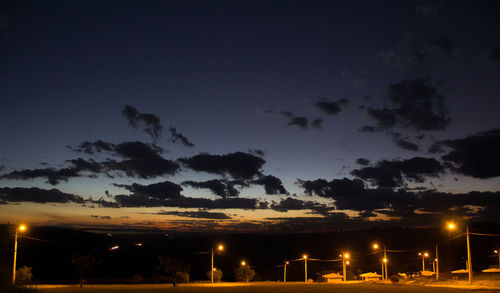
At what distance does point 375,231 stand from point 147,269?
116 metres

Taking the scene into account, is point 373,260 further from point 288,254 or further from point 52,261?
point 52,261

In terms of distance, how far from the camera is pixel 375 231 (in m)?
194

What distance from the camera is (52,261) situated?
108 metres

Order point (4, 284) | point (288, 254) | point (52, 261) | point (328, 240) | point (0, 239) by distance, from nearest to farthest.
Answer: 1. point (4, 284)
2. point (0, 239)
3. point (52, 261)
4. point (288, 254)
5. point (328, 240)

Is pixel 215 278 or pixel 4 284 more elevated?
pixel 4 284

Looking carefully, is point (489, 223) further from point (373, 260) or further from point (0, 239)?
point (0, 239)

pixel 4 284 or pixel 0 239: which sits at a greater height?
pixel 0 239

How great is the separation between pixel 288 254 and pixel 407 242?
49563 millimetres

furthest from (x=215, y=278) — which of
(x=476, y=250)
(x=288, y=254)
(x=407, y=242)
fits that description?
(x=407, y=242)

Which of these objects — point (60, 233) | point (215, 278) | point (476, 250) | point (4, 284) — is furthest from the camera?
point (60, 233)

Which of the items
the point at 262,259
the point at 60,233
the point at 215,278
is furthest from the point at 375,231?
the point at 215,278

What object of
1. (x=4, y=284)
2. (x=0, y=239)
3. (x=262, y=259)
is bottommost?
(x=262, y=259)

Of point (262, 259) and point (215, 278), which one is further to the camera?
point (262, 259)

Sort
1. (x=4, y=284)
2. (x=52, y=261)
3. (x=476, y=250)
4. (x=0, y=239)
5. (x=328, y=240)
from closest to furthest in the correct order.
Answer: (x=4, y=284) → (x=0, y=239) → (x=52, y=261) → (x=476, y=250) → (x=328, y=240)
